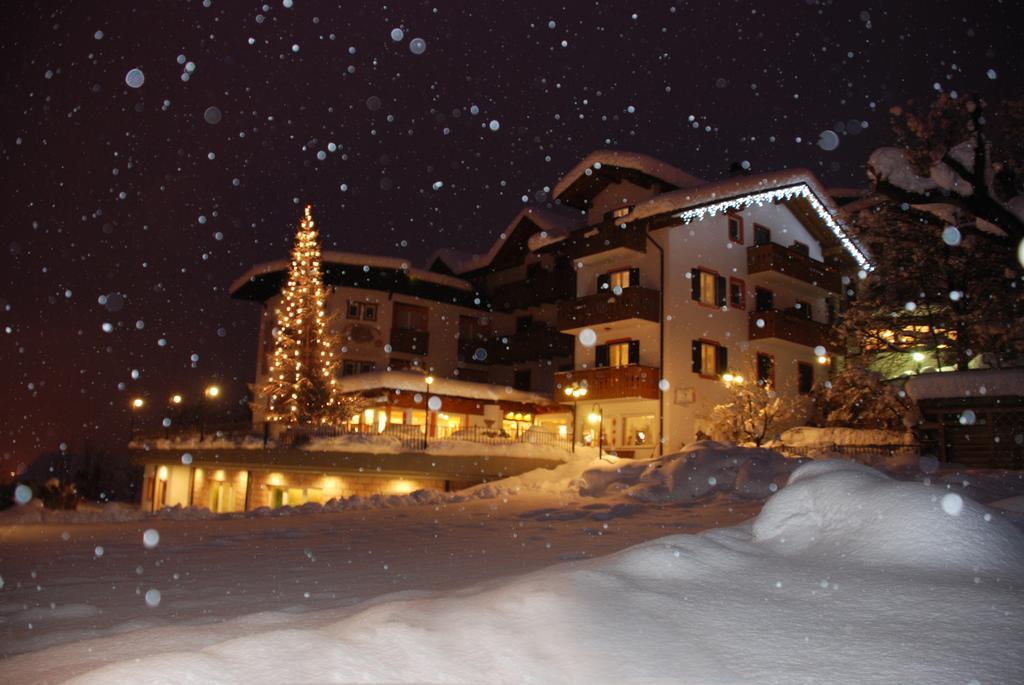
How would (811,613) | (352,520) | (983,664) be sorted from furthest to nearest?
(352,520), (811,613), (983,664)

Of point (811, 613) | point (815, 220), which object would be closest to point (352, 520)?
point (811, 613)

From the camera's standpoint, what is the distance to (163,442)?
35.6 meters

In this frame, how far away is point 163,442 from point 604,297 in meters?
22.1

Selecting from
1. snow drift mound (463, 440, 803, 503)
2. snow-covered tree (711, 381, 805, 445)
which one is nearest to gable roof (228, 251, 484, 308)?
snow-covered tree (711, 381, 805, 445)

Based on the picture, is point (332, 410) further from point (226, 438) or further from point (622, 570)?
point (622, 570)

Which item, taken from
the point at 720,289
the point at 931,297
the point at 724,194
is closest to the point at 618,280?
the point at 720,289

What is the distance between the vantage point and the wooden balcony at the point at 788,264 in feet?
102

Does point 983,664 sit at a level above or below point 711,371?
below

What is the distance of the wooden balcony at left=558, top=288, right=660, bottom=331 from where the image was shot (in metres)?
28.4

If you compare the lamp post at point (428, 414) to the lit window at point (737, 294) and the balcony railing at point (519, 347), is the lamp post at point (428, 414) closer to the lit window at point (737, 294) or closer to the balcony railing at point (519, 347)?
the balcony railing at point (519, 347)

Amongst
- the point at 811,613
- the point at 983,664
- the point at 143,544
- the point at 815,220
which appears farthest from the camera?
the point at 815,220

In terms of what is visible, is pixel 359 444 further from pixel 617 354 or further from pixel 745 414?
pixel 745 414

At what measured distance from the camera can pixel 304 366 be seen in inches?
1172

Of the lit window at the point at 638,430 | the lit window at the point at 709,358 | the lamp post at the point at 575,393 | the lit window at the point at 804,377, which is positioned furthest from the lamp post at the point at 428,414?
the lit window at the point at 804,377
